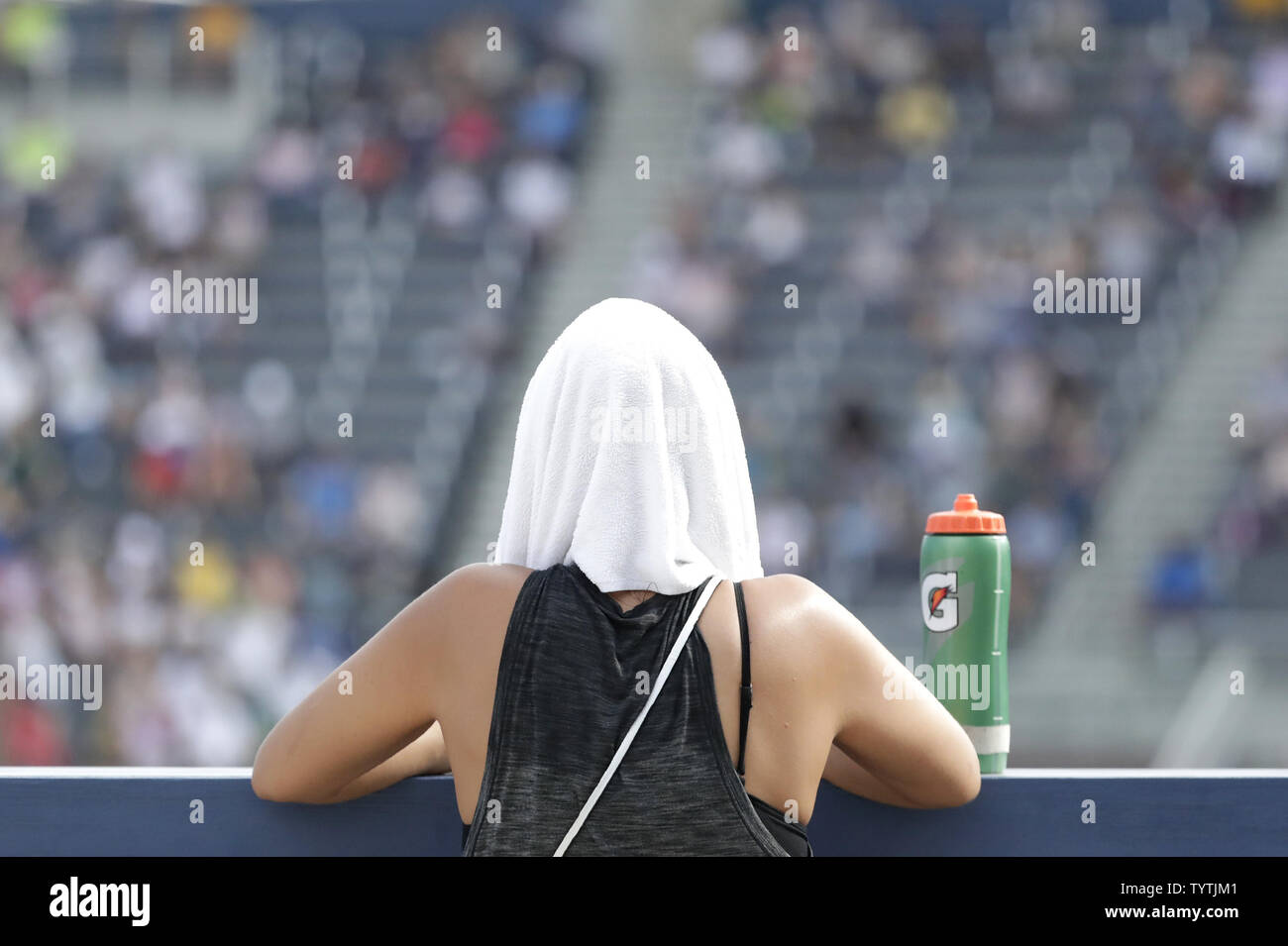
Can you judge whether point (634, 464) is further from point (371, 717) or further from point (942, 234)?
point (942, 234)

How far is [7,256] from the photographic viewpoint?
10000 mm

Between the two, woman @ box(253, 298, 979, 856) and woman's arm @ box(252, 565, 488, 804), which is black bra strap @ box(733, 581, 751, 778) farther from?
woman's arm @ box(252, 565, 488, 804)

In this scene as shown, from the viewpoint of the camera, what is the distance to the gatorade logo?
1857 millimetres

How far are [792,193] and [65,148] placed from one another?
5029 mm

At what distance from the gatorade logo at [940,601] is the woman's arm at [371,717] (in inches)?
22.5

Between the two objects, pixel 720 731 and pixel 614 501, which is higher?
pixel 614 501

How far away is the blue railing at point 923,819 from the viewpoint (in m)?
1.75

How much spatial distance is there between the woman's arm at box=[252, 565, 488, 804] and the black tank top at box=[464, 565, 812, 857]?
10cm

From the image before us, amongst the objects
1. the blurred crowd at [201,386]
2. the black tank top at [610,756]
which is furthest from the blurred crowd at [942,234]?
the black tank top at [610,756]

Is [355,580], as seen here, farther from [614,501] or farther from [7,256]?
[614,501]

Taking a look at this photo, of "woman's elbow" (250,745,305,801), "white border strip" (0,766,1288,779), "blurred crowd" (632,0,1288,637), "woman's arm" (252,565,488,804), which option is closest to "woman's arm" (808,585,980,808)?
"white border strip" (0,766,1288,779)

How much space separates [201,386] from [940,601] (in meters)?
7.81

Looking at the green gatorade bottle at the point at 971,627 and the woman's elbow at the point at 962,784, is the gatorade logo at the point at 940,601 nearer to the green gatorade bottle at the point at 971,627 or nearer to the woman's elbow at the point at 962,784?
the green gatorade bottle at the point at 971,627
